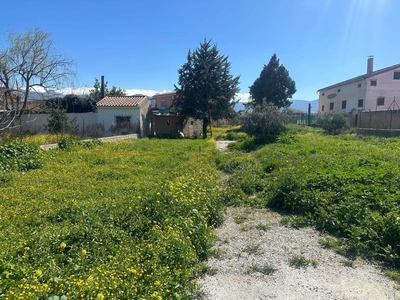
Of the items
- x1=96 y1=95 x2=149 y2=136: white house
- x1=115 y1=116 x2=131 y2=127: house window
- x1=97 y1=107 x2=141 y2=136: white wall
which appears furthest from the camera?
x1=97 y1=107 x2=141 y2=136: white wall

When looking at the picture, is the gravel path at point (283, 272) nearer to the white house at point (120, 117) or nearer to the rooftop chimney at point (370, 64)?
the white house at point (120, 117)

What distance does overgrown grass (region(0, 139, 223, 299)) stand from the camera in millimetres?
2512

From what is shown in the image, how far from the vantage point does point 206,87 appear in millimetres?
24203

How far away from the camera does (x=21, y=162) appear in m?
9.51

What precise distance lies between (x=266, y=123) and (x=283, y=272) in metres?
13.1

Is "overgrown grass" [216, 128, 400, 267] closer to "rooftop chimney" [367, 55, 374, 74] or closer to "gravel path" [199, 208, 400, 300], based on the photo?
"gravel path" [199, 208, 400, 300]

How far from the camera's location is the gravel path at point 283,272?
3.11 metres

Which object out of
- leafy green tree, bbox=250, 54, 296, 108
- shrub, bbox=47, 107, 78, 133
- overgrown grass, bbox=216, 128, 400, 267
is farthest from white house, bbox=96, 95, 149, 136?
leafy green tree, bbox=250, 54, 296, 108

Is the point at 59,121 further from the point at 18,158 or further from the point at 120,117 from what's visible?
the point at 18,158

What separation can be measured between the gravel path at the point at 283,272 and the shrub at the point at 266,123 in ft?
38.2

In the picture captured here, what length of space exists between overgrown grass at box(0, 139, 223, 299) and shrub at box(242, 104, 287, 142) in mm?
9745

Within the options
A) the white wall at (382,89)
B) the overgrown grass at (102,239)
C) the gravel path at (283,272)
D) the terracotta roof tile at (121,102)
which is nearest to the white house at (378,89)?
the white wall at (382,89)

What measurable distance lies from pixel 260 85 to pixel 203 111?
17.1 metres

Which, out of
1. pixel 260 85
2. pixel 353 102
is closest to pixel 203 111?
pixel 260 85
